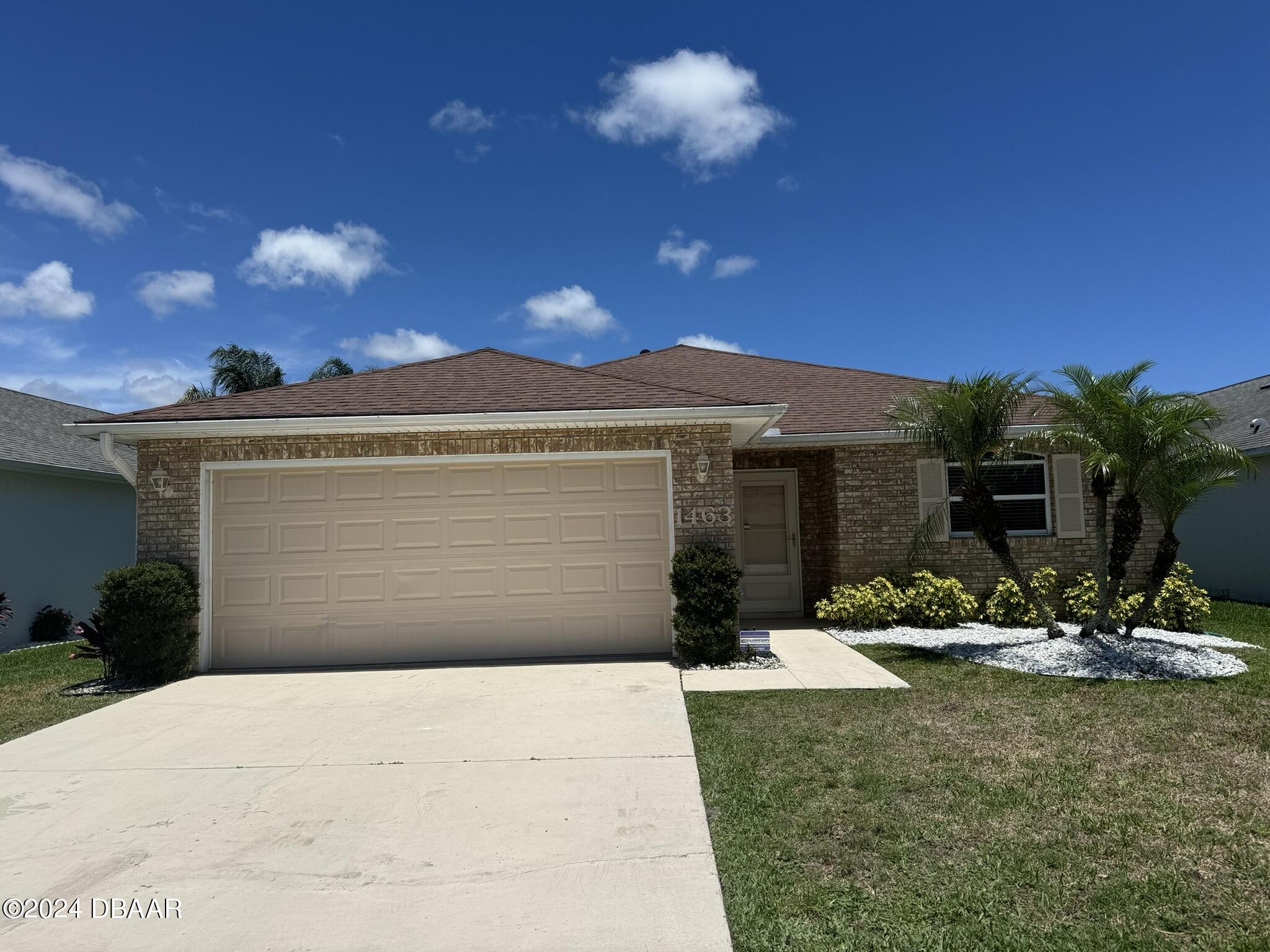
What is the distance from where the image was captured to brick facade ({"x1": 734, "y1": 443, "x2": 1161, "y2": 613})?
1141 cm

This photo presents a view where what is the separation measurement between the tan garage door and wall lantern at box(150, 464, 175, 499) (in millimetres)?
471

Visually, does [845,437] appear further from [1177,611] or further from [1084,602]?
[1177,611]

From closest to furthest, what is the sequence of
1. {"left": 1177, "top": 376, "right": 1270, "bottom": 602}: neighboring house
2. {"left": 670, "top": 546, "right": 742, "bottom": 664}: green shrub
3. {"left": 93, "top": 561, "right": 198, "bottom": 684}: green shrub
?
1. {"left": 93, "top": 561, "right": 198, "bottom": 684}: green shrub
2. {"left": 670, "top": 546, "right": 742, "bottom": 664}: green shrub
3. {"left": 1177, "top": 376, "right": 1270, "bottom": 602}: neighboring house

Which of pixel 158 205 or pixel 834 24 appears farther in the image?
pixel 158 205

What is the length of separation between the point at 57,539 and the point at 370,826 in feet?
40.3

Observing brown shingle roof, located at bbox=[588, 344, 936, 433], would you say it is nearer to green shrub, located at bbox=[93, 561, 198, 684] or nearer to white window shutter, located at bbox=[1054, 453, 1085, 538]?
white window shutter, located at bbox=[1054, 453, 1085, 538]

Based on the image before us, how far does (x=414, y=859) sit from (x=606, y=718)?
2.69 meters

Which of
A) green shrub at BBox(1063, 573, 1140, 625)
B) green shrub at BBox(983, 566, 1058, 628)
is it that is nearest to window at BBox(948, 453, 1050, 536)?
green shrub at BBox(983, 566, 1058, 628)

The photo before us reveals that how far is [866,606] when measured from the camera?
10.8 m

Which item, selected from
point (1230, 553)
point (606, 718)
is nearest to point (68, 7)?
point (606, 718)

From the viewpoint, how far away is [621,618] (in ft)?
29.6

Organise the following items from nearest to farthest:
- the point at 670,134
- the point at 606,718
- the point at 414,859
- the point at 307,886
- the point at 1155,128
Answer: the point at 307,886, the point at 414,859, the point at 606,718, the point at 1155,128, the point at 670,134

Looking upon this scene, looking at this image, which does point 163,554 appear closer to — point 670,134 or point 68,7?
point 68,7

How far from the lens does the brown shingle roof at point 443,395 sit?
8586 millimetres
